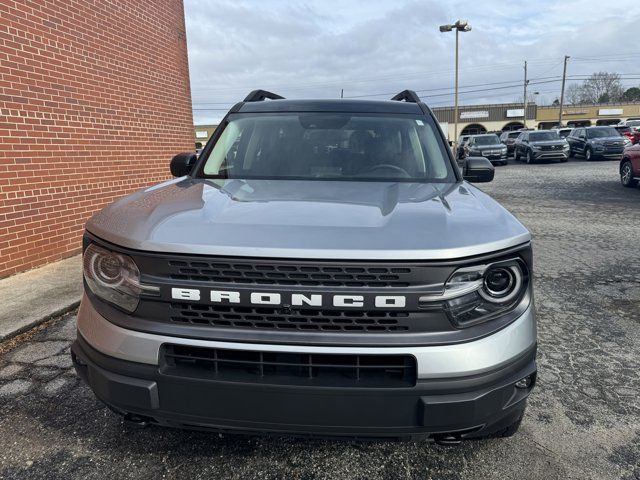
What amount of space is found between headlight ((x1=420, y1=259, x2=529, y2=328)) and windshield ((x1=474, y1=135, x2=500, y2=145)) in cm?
2543

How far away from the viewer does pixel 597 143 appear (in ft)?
75.2

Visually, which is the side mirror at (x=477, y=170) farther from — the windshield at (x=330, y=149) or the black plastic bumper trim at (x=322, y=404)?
the black plastic bumper trim at (x=322, y=404)

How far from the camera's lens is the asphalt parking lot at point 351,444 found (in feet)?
7.50

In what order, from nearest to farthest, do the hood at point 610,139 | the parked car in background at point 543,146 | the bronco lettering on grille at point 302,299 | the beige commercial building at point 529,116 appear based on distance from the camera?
the bronco lettering on grille at point 302,299, the hood at point 610,139, the parked car in background at point 543,146, the beige commercial building at point 529,116

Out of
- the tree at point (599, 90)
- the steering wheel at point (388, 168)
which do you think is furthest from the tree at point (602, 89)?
the steering wheel at point (388, 168)

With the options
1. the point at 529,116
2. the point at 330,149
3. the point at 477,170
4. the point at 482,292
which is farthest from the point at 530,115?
the point at 482,292

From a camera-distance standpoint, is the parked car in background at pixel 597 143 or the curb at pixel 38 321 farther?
the parked car in background at pixel 597 143

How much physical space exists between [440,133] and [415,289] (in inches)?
78.3

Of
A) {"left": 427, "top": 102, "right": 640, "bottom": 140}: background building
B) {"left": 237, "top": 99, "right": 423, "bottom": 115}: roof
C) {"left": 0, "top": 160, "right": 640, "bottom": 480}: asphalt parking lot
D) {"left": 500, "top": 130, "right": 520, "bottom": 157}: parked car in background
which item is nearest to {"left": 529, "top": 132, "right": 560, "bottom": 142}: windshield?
{"left": 500, "top": 130, "right": 520, "bottom": 157}: parked car in background

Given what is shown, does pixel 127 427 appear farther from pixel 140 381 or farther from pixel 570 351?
pixel 570 351

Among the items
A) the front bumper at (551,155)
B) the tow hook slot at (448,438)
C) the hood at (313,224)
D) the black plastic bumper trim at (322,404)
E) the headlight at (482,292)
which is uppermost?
the hood at (313,224)

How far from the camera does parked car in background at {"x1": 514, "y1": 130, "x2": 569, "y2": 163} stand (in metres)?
23.2

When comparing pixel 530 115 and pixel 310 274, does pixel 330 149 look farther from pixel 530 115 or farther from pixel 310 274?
pixel 530 115

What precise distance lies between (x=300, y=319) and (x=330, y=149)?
1766mm
